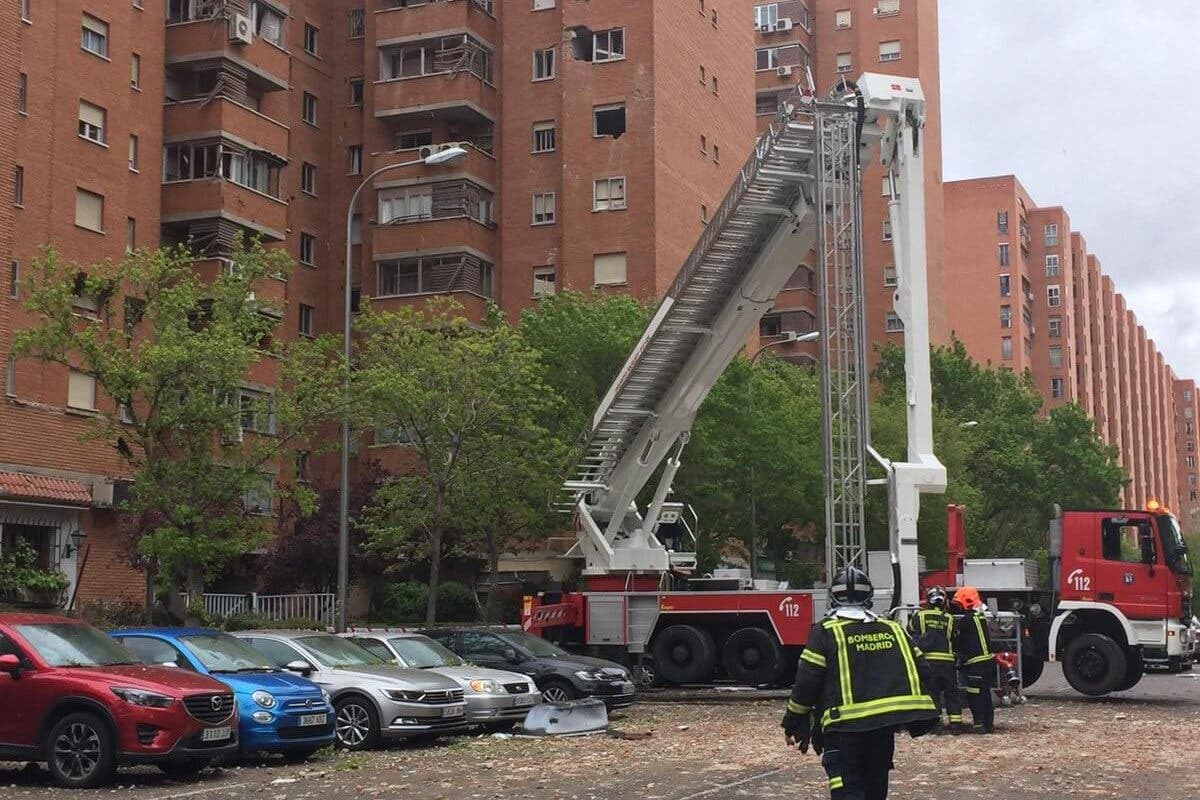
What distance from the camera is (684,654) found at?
83.4 ft

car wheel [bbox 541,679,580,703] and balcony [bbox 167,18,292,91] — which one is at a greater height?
balcony [bbox 167,18,292,91]

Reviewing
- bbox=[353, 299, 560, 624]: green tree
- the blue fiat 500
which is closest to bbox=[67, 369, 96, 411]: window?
bbox=[353, 299, 560, 624]: green tree

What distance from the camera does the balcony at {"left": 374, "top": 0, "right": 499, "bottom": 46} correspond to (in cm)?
4947

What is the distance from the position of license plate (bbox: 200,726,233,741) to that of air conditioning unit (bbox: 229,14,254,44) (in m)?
32.0

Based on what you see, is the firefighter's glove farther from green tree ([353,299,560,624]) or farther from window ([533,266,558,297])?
window ([533,266,558,297])

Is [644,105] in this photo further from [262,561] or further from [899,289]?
[899,289]

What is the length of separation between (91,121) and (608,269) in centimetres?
1656

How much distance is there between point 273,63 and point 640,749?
33.2 meters

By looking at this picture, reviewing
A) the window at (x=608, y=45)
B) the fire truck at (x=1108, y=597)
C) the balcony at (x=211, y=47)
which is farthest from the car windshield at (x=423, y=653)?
the window at (x=608, y=45)

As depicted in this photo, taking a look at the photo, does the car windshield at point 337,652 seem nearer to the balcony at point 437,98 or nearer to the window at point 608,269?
the window at point 608,269

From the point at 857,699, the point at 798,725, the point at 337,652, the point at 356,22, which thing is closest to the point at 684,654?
the point at 337,652

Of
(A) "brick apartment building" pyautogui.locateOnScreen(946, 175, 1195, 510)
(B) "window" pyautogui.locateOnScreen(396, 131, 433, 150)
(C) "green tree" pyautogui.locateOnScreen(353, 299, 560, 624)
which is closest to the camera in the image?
(C) "green tree" pyautogui.locateOnScreen(353, 299, 560, 624)

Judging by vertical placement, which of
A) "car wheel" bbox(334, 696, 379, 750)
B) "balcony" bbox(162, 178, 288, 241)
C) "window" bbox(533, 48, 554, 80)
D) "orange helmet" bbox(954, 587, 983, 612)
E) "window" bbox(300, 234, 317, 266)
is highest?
"window" bbox(533, 48, 554, 80)

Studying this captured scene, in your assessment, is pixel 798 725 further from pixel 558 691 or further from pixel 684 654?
pixel 684 654
